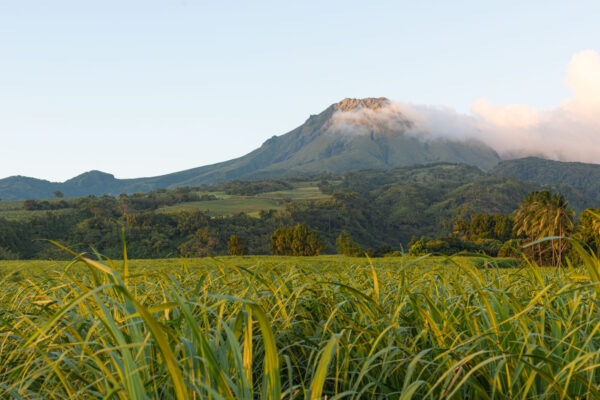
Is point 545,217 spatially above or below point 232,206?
below

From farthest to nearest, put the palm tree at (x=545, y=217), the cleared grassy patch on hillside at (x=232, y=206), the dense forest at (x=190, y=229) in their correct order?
the cleared grassy patch on hillside at (x=232, y=206) < the dense forest at (x=190, y=229) < the palm tree at (x=545, y=217)

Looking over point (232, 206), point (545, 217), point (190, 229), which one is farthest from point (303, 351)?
point (232, 206)

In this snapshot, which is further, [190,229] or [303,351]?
[190,229]

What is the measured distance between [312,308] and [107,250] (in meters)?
78.0

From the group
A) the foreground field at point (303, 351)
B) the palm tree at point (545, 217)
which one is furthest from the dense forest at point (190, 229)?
the foreground field at point (303, 351)

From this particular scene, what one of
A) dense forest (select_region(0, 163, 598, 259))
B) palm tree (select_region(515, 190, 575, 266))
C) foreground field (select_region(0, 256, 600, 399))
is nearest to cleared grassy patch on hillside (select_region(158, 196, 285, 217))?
dense forest (select_region(0, 163, 598, 259))

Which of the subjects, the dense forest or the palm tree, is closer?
the palm tree

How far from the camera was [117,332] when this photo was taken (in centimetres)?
149

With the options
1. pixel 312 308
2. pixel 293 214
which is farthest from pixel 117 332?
pixel 293 214

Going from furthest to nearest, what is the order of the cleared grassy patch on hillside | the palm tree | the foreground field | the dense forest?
the cleared grassy patch on hillside, the dense forest, the palm tree, the foreground field

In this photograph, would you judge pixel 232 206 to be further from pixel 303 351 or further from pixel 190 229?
pixel 303 351

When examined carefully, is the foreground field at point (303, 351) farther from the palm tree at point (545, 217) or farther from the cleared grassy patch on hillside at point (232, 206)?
the cleared grassy patch on hillside at point (232, 206)

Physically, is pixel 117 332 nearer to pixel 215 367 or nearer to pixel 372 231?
pixel 215 367

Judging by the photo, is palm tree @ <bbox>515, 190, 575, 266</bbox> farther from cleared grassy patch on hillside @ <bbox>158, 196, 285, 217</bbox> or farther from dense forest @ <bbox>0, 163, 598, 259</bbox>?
cleared grassy patch on hillside @ <bbox>158, 196, 285, 217</bbox>
